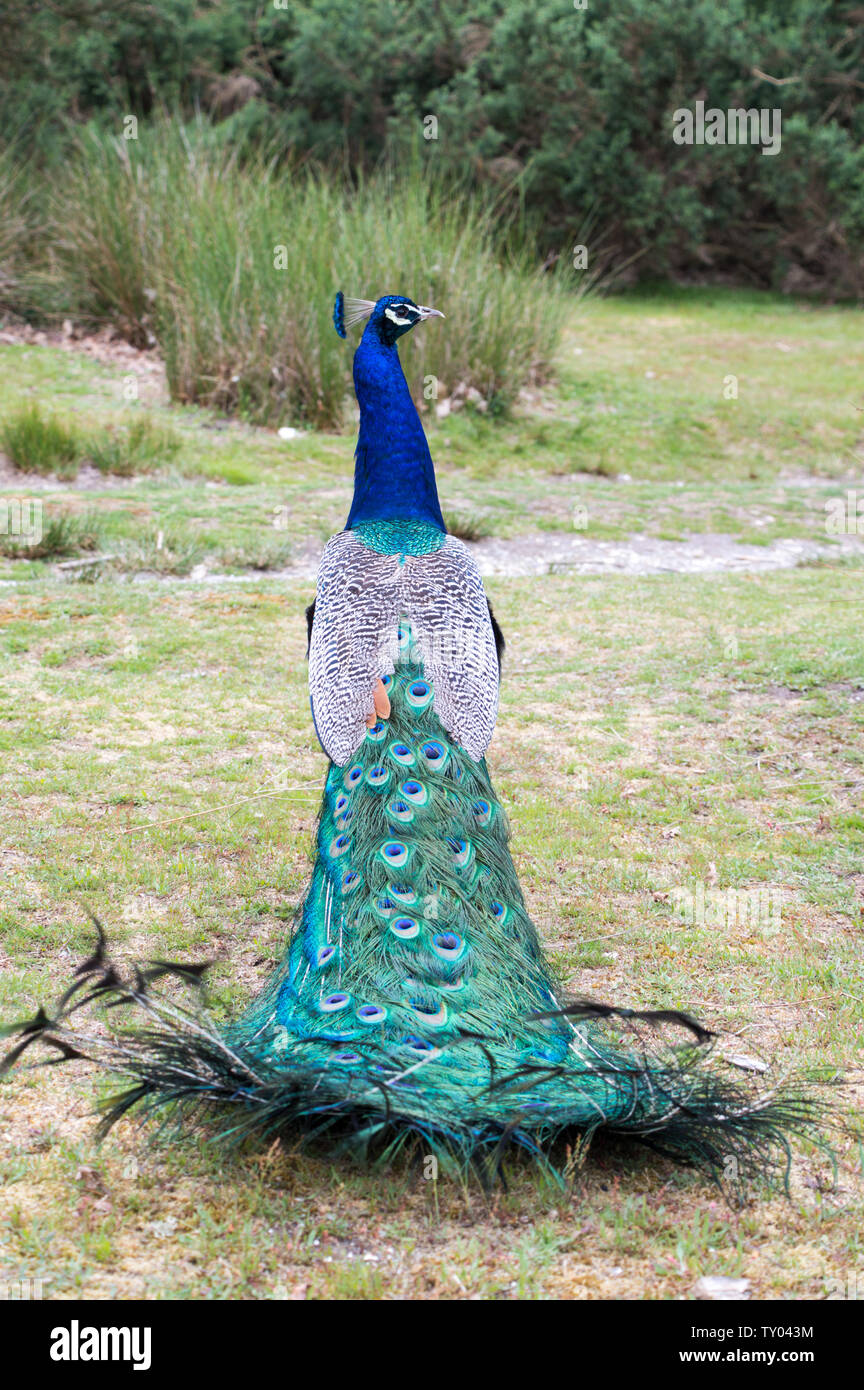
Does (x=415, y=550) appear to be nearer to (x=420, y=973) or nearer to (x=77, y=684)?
(x=420, y=973)

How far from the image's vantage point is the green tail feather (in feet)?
8.41

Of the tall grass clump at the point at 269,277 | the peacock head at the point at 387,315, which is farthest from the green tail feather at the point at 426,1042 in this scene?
the tall grass clump at the point at 269,277

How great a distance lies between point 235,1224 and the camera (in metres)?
2.73

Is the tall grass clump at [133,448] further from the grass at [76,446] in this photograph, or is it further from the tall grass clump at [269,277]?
the tall grass clump at [269,277]

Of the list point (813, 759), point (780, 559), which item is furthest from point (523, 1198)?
point (780, 559)

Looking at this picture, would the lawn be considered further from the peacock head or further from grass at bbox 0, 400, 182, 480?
the peacock head

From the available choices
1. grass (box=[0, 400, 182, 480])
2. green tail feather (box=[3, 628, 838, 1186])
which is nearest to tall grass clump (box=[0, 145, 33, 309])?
grass (box=[0, 400, 182, 480])

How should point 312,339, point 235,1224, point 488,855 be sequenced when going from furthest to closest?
point 312,339
point 488,855
point 235,1224

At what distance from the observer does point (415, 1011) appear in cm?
277

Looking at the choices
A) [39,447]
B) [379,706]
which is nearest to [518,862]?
[379,706]

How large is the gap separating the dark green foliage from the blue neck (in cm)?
1626

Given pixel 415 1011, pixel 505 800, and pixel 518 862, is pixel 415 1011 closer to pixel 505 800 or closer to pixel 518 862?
pixel 518 862

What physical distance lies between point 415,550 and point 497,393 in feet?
29.6

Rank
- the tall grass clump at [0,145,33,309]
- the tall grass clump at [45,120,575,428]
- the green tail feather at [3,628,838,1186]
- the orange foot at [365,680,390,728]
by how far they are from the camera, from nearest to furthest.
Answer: the green tail feather at [3,628,838,1186] < the orange foot at [365,680,390,728] < the tall grass clump at [45,120,575,428] < the tall grass clump at [0,145,33,309]
